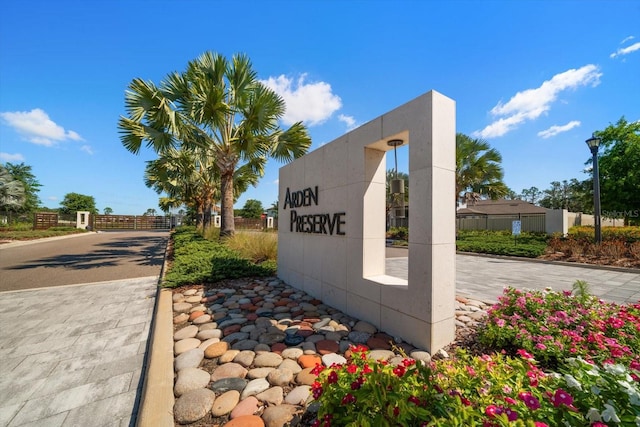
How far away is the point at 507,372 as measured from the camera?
5.41 feet

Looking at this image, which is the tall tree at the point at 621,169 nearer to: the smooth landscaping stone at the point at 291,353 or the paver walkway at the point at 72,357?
the smooth landscaping stone at the point at 291,353

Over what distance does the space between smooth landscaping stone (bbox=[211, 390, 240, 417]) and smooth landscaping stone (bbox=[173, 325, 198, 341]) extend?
1.33 metres

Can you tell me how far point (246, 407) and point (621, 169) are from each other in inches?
959

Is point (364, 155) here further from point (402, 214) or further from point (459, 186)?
point (459, 186)

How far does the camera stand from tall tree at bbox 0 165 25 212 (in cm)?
2184

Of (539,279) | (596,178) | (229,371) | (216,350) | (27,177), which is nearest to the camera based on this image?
(229,371)

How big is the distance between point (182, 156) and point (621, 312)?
14.0 meters

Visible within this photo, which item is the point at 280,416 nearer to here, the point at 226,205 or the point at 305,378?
the point at 305,378

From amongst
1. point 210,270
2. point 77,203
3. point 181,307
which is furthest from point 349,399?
point 77,203

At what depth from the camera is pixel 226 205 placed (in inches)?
391

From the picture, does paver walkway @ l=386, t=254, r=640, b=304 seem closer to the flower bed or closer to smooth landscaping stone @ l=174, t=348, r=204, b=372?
the flower bed

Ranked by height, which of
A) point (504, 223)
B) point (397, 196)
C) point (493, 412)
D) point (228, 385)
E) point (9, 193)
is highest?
point (9, 193)

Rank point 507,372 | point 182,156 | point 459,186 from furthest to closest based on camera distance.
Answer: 1. point 459,186
2. point 182,156
3. point 507,372

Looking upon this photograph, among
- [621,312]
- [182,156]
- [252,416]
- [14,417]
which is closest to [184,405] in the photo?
[252,416]
